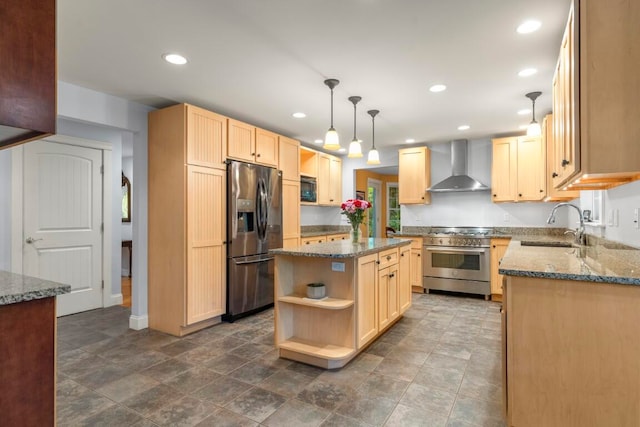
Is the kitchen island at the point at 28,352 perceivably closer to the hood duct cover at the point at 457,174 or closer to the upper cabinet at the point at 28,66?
the upper cabinet at the point at 28,66

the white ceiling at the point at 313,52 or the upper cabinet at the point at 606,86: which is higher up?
the white ceiling at the point at 313,52

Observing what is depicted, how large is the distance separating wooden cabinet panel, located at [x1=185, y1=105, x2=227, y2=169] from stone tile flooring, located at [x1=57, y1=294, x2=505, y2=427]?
1.75m

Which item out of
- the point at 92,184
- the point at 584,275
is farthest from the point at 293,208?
the point at 584,275

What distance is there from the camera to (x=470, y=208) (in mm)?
5449

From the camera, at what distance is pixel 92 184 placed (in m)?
4.31

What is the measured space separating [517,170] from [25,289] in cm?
530

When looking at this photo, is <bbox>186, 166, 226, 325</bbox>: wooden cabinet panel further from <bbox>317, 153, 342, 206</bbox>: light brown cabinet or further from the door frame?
<bbox>317, 153, 342, 206</bbox>: light brown cabinet

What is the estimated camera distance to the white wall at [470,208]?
16.6 ft

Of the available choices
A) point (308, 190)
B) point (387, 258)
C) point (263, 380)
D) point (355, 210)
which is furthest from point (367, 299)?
point (308, 190)

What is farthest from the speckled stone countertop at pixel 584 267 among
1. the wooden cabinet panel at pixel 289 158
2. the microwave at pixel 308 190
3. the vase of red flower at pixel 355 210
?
the microwave at pixel 308 190

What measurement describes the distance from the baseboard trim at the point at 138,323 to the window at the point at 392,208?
19.1 ft

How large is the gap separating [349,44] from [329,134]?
0.82 meters

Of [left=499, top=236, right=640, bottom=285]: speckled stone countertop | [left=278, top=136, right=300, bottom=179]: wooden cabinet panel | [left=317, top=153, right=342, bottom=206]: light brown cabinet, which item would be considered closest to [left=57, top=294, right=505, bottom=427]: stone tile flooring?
[left=499, top=236, right=640, bottom=285]: speckled stone countertop

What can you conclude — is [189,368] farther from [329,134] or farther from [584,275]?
[584,275]
